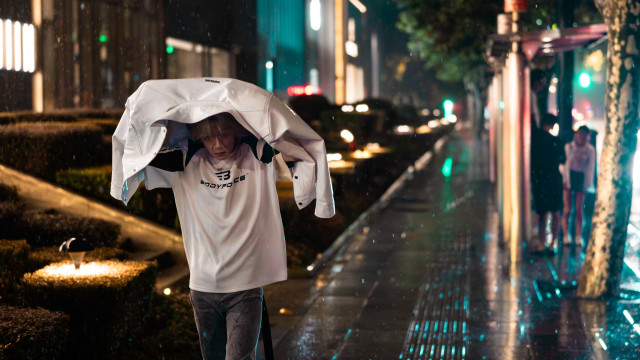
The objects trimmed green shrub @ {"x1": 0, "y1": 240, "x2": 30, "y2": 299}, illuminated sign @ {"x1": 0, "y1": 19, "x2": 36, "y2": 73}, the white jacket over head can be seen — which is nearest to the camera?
the white jacket over head

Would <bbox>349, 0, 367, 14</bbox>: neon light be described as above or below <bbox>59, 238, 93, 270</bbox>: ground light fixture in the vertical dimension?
above

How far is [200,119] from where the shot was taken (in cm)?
437

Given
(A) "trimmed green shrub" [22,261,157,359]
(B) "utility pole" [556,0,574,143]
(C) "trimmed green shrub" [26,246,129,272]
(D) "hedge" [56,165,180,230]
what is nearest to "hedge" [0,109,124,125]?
(D) "hedge" [56,165,180,230]

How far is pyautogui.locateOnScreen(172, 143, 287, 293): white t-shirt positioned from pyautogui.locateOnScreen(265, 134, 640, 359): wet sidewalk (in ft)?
8.68

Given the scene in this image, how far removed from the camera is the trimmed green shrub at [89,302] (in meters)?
6.09

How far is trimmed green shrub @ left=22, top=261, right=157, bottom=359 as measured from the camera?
6.09 m

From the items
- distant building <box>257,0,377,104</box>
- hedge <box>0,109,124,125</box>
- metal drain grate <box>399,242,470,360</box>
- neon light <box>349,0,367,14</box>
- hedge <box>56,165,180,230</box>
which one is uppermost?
neon light <box>349,0,367,14</box>

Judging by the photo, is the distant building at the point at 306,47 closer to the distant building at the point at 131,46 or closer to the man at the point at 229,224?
the distant building at the point at 131,46

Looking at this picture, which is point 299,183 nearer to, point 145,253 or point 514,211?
point 145,253

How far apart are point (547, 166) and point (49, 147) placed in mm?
6202

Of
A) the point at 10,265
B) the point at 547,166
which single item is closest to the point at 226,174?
the point at 10,265

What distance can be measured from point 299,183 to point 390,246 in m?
8.29

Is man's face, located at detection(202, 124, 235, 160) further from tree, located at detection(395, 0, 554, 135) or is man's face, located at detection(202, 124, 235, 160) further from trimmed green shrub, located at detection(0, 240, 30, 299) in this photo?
tree, located at detection(395, 0, 554, 135)

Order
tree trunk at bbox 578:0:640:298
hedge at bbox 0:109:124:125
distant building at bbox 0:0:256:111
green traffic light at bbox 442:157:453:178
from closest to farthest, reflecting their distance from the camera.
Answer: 1. tree trunk at bbox 578:0:640:298
2. hedge at bbox 0:109:124:125
3. distant building at bbox 0:0:256:111
4. green traffic light at bbox 442:157:453:178
